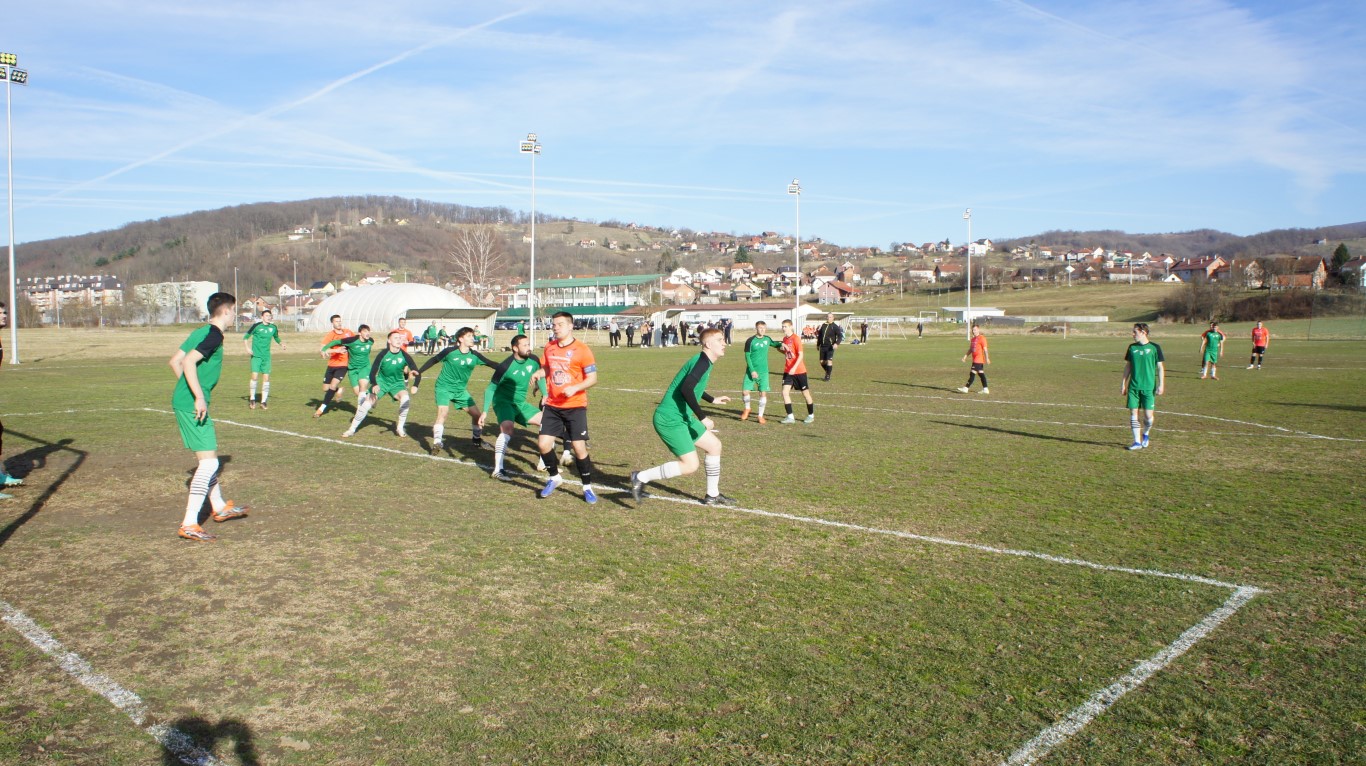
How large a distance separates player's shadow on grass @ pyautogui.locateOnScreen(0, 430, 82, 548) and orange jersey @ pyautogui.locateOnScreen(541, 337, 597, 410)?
537cm

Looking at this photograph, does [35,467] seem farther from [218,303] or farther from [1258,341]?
[1258,341]

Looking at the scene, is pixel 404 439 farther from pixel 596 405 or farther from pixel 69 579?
pixel 69 579

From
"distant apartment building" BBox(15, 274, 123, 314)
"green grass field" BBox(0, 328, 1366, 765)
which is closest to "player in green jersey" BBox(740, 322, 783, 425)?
"green grass field" BBox(0, 328, 1366, 765)

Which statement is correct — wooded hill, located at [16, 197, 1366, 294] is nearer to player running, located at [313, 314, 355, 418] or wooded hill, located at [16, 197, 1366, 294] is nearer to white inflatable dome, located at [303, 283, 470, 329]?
white inflatable dome, located at [303, 283, 470, 329]

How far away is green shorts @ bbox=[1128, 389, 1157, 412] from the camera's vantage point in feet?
45.2

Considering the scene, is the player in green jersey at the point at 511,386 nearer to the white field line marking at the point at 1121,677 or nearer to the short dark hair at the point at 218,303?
the white field line marking at the point at 1121,677

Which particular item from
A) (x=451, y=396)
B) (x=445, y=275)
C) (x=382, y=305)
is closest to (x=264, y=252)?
(x=445, y=275)

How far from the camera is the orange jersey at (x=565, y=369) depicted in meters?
9.55

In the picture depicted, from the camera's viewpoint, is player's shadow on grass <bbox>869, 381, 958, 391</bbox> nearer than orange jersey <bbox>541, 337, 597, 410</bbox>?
No

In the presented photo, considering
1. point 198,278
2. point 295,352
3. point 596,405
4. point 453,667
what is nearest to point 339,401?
point 596,405

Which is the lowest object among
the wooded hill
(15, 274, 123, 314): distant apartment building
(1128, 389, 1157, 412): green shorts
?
(1128, 389, 1157, 412): green shorts

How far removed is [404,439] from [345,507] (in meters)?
5.54

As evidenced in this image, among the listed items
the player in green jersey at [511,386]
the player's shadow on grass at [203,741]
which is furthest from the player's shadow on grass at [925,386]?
the player's shadow on grass at [203,741]

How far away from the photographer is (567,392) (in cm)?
959
